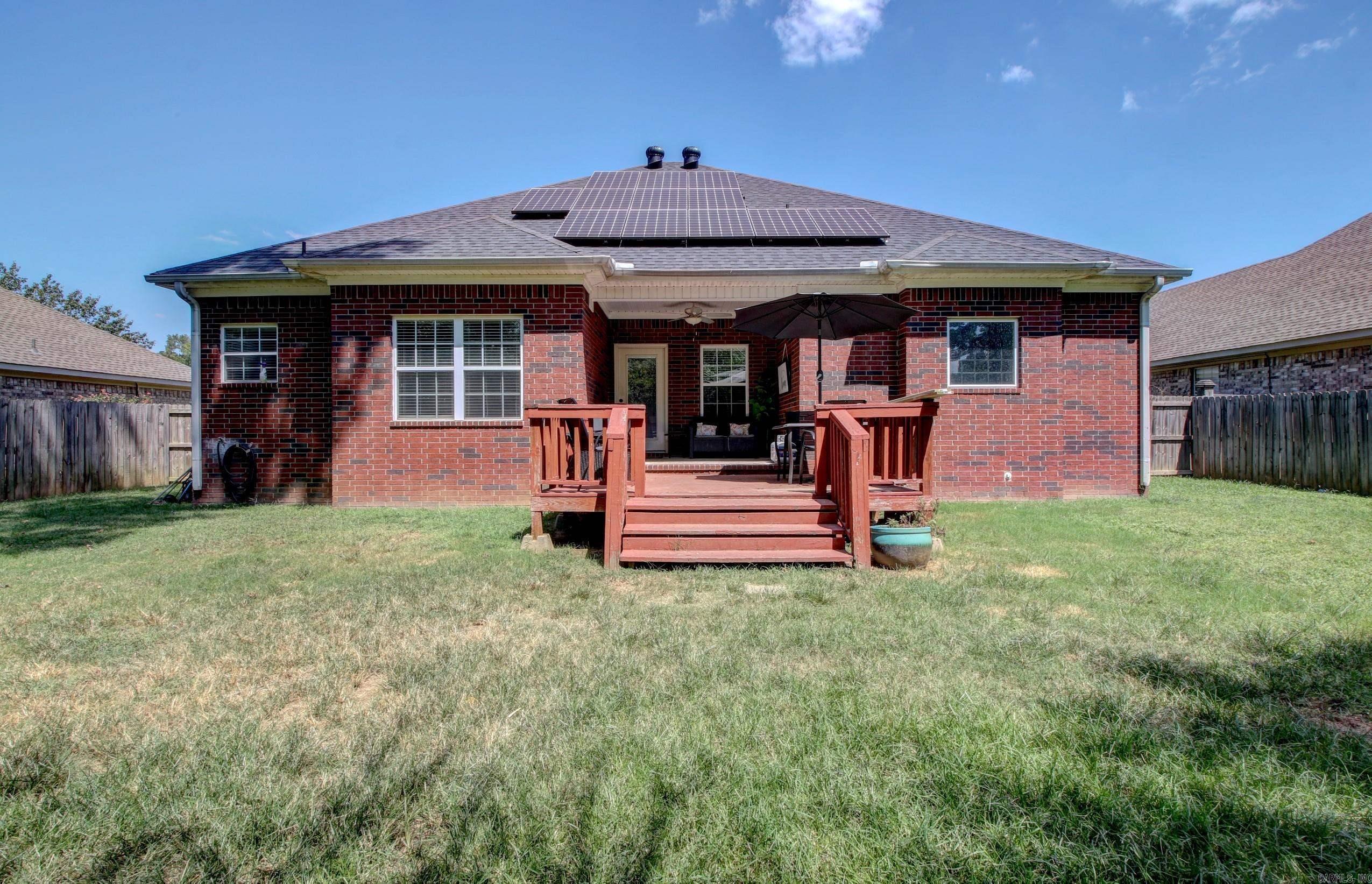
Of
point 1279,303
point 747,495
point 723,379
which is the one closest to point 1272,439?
point 1279,303

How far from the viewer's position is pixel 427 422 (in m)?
8.65

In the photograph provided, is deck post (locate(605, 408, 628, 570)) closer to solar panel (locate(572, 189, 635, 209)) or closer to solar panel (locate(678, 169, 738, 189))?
solar panel (locate(572, 189, 635, 209))

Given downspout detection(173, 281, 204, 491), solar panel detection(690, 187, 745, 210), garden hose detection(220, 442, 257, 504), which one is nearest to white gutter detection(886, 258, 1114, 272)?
solar panel detection(690, 187, 745, 210)

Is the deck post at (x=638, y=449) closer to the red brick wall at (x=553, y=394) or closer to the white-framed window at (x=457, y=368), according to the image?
the red brick wall at (x=553, y=394)

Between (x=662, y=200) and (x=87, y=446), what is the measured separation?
11.7 m

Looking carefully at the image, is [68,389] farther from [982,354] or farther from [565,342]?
[982,354]

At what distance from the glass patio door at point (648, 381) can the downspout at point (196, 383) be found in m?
6.53

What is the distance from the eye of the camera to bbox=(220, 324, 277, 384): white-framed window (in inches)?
367

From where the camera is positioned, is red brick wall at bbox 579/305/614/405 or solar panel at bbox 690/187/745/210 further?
solar panel at bbox 690/187/745/210

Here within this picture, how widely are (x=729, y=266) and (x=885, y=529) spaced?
17.3 feet

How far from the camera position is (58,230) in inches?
973

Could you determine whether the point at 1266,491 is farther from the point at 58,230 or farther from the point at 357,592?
the point at 58,230

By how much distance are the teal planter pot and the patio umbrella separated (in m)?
2.45

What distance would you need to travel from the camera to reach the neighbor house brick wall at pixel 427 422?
856 cm
